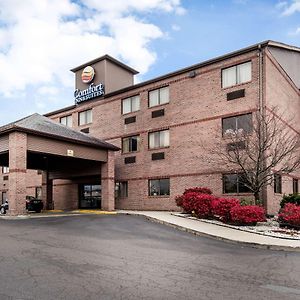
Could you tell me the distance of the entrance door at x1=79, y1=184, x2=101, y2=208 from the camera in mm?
30453

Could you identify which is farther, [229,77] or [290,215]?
[229,77]

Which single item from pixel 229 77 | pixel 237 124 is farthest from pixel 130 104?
pixel 237 124

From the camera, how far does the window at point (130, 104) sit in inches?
1110

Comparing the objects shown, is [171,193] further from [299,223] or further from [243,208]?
[299,223]

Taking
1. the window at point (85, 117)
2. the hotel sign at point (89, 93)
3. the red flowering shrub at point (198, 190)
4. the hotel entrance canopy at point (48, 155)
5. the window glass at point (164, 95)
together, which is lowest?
the red flowering shrub at point (198, 190)

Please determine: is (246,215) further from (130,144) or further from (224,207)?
(130,144)

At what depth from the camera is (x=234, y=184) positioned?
21.9 metres

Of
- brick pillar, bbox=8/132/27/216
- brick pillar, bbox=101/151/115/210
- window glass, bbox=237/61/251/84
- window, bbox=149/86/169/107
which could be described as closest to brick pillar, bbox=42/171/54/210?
brick pillar, bbox=101/151/115/210

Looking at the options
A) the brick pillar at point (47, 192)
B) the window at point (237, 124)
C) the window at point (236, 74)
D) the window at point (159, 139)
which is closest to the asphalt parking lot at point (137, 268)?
the window at point (237, 124)

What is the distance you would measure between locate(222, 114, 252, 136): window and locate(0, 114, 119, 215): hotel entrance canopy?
26.0 ft

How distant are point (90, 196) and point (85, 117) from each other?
6800mm

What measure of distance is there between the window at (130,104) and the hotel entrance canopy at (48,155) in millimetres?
4103

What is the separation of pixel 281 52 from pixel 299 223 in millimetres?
13736

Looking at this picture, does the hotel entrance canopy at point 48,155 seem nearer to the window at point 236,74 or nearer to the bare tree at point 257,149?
the bare tree at point 257,149
